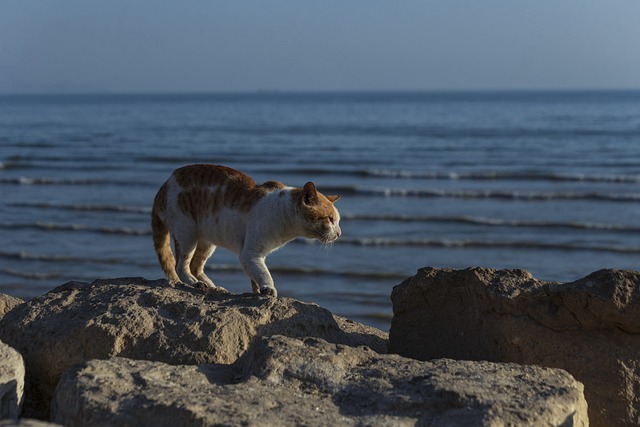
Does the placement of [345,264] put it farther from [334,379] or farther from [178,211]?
[334,379]

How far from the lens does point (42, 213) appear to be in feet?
51.0

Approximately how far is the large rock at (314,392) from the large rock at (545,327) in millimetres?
547

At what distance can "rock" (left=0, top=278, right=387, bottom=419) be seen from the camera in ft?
13.9

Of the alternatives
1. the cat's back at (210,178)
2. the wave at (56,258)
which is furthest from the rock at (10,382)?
the wave at (56,258)

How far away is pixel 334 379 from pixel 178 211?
2703 millimetres

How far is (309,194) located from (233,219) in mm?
600

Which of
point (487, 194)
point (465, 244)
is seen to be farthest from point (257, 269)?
point (487, 194)

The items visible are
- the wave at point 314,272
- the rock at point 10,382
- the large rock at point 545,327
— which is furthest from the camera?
the wave at point 314,272

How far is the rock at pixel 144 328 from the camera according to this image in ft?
13.9

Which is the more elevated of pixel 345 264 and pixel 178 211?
pixel 178 211

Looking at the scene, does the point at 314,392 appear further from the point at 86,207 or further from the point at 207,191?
the point at 86,207

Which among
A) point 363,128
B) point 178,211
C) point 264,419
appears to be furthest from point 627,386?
point 363,128

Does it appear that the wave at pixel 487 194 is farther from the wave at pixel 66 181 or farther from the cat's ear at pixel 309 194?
the cat's ear at pixel 309 194

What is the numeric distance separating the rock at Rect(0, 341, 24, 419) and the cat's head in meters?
2.19
